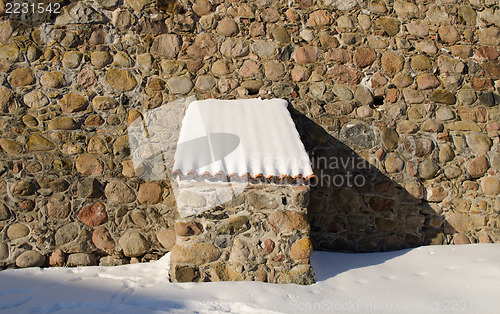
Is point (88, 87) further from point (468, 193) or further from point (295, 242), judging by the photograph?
point (468, 193)

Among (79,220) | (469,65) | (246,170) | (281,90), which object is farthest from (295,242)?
(469,65)

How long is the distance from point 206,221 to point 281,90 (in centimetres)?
167

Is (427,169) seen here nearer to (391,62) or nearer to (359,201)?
(359,201)

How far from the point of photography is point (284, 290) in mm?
2602

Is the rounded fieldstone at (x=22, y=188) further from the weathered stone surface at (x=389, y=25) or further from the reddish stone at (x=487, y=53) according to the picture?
the reddish stone at (x=487, y=53)

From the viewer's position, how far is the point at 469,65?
405 cm

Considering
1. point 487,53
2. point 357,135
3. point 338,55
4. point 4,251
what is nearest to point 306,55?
point 338,55

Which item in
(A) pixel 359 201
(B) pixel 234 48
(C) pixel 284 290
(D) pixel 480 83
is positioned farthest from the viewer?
(D) pixel 480 83

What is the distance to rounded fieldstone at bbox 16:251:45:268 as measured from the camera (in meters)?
3.31

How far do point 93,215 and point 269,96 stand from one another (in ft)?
6.52

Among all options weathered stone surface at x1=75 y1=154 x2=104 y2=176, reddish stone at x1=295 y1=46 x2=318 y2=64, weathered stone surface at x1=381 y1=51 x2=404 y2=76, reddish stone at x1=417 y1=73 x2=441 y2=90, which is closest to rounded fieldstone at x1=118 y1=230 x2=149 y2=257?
weathered stone surface at x1=75 y1=154 x2=104 y2=176

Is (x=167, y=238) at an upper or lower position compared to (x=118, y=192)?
lower

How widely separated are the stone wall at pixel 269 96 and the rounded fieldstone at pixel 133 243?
0.04 feet

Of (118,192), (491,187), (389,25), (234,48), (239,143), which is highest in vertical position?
(389,25)
